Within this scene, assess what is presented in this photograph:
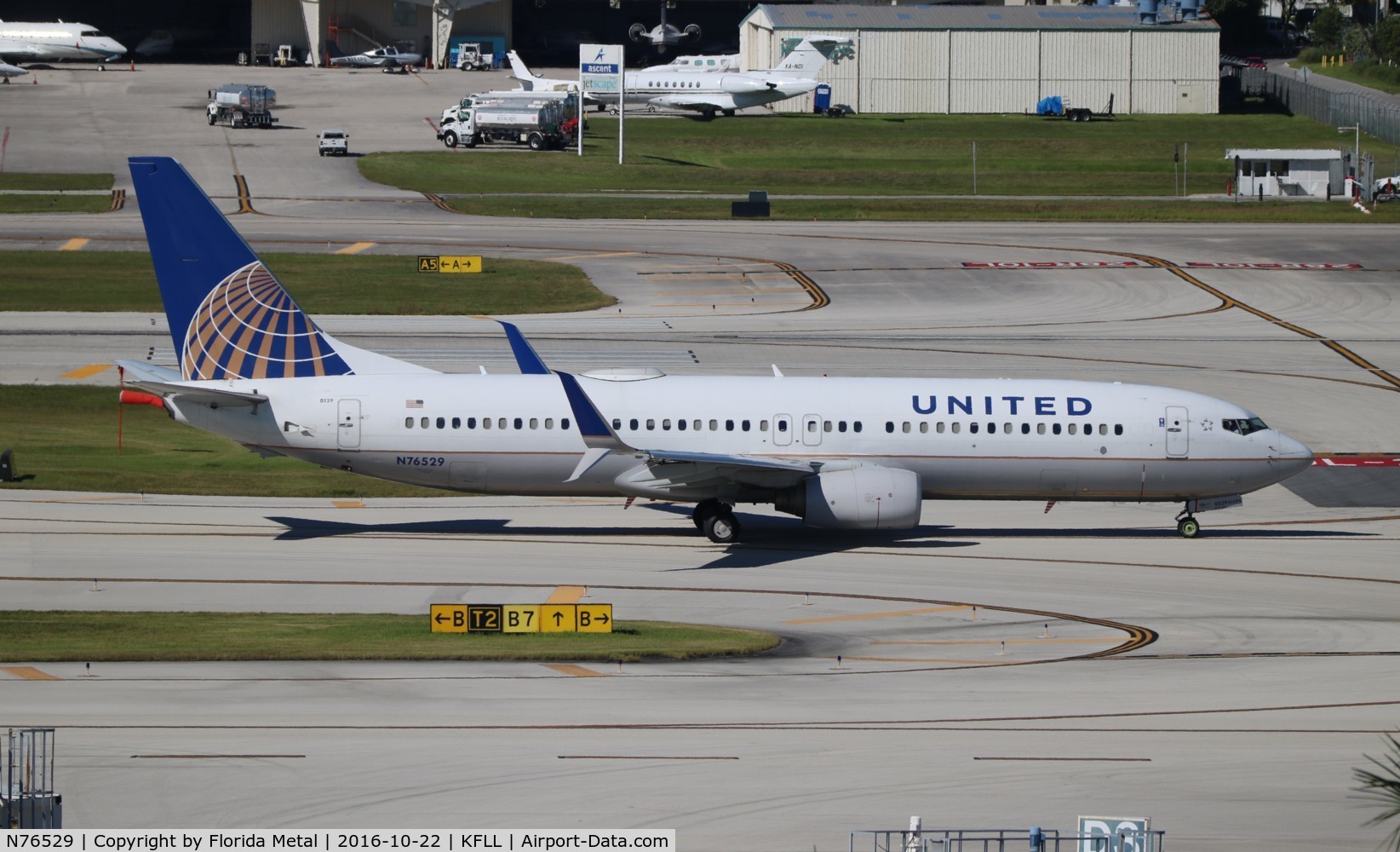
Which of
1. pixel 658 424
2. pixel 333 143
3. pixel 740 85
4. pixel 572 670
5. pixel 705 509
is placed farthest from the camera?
pixel 740 85

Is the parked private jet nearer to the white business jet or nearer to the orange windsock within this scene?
the white business jet

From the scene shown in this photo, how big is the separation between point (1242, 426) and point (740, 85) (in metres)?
94.3

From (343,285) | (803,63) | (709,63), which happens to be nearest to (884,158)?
(803,63)

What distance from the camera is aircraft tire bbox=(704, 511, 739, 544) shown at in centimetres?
3972

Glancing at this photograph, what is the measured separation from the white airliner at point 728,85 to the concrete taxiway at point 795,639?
65.5 m

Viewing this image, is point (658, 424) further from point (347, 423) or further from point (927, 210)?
point (927, 210)

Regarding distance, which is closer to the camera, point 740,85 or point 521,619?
point 521,619

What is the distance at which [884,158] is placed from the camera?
393 ft

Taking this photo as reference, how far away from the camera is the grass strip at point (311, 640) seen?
29.3m

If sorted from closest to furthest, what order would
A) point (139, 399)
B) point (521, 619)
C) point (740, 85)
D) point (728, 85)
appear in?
point (521, 619)
point (139, 399)
point (740, 85)
point (728, 85)

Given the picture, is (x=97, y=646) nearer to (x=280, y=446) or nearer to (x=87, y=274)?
(x=280, y=446)

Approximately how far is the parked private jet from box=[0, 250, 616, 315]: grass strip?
80505 millimetres

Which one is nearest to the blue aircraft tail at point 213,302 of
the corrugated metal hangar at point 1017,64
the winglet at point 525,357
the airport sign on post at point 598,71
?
the winglet at point 525,357

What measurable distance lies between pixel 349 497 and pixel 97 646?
1555cm
